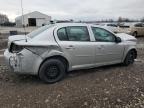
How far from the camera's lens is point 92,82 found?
195 inches

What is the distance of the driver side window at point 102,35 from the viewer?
561 cm

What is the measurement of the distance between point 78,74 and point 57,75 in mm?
862

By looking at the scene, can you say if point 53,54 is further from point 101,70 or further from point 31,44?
point 101,70

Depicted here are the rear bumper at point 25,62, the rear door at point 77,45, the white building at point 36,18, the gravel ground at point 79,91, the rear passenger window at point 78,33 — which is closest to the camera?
the gravel ground at point 79,91

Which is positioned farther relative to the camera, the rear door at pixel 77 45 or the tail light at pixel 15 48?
the rear door at pixel 77 45

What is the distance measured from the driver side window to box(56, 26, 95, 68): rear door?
0.99ft

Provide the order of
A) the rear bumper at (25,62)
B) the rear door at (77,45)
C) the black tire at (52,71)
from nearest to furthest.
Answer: the rear bumper at (25,62), the black tire at (52,71), the rear door at (77,45)

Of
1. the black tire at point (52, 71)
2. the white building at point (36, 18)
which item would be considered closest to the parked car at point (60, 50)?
the black tire at point (52, 71)

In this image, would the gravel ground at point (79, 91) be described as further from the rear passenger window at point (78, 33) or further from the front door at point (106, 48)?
the rear passenger window at point (78, 33)

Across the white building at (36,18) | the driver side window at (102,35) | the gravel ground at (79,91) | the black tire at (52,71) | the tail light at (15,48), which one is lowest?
the gravel ground at (79,91)

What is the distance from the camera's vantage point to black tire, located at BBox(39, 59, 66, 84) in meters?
4.75

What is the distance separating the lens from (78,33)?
5.35 metres

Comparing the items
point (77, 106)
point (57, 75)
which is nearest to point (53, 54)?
point (57, 75)

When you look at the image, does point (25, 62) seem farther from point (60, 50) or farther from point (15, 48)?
point (60, 50)
